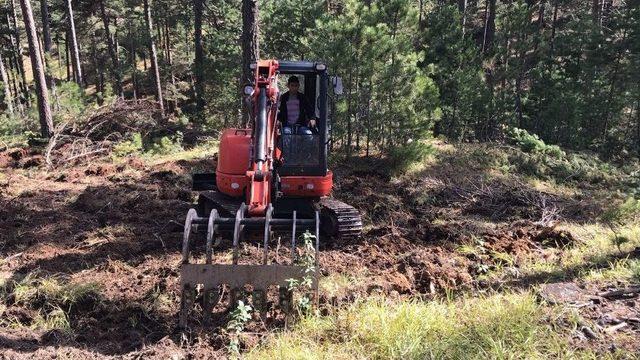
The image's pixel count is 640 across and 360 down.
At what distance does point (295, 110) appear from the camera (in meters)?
7.32

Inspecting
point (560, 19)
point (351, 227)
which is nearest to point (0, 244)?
point (351, 227)

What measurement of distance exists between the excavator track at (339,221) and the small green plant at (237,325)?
243 centimetres

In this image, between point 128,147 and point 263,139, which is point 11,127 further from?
point 263,139

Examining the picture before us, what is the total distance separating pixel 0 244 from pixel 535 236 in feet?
24.5

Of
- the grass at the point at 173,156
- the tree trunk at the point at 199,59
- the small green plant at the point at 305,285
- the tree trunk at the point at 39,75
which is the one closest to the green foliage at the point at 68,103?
the tree trunk at the point at 39,75

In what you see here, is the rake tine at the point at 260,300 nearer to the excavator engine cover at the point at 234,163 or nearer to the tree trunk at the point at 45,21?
the excavator engine cover at the point at 234,163

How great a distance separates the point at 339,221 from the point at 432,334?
273 cm

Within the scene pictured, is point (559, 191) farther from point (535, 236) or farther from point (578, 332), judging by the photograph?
point (578, 332)

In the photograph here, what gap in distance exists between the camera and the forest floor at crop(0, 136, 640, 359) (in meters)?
4.28

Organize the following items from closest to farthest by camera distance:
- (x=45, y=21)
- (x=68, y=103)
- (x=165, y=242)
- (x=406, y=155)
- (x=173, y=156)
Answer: (x=165, y=242), (x=406, y=155), (x=173, y=156), (x=68, y=103), (x=45, y=21)

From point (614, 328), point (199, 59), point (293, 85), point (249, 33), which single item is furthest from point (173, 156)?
point (614, 328)

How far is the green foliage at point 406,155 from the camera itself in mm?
11180

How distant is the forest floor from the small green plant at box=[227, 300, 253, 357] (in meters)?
0.09

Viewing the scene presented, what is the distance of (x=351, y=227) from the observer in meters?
6.89
